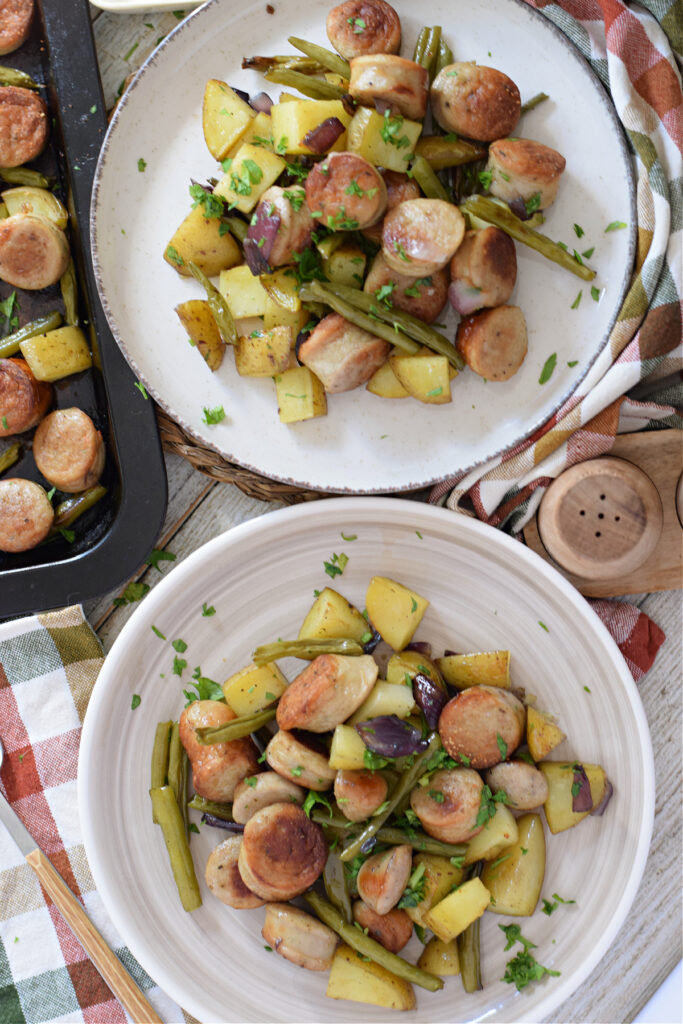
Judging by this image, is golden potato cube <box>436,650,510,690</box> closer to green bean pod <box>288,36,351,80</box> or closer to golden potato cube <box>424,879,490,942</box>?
golden potato cube <box>424,879,490,942</box>

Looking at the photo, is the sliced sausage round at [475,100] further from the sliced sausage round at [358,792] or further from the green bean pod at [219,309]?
the sliced sausage round at [358,792]

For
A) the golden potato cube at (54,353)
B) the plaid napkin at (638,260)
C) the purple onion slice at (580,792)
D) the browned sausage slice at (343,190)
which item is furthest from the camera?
the golden potato cube at (54,353)

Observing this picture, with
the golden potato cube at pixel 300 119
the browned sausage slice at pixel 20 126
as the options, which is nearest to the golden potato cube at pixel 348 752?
the golden potato cube at pixel 300 119

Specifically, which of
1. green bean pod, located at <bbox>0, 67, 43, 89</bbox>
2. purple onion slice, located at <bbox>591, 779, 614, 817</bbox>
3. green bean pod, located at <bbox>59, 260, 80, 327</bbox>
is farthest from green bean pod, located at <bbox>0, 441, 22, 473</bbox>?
purple onion slice, located at <bbox>591, 779, 614, 817</bbox>

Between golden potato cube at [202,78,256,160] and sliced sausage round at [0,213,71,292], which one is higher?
golden potato cube at [202,78,256,160]

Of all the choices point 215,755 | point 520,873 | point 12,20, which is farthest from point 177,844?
point 12,20

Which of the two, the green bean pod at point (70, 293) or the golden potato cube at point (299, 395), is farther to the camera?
the green bean pod at point (70, 293)
